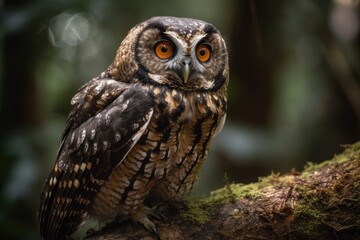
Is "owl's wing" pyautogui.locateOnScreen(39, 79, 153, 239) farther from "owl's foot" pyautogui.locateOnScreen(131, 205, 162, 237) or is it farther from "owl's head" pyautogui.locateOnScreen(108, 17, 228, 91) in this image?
"owl's foot" pyautogui.locateOnScreen(131, 205, 162, 237)

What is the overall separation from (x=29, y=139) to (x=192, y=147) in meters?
1.68

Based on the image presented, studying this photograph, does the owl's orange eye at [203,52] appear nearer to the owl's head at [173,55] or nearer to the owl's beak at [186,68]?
the owl's head at [173,55]

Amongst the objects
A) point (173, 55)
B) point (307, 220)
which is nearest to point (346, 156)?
point (307, 220)

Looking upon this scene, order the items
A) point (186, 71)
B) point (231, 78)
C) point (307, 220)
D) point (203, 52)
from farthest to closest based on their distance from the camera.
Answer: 1. point (231, 78)
2. point (203, 52)
3. point (186, 71)
4. point (307, 220)

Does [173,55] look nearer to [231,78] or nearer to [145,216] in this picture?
[145,216]

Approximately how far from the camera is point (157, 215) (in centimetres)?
238

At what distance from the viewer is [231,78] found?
379 centimetres

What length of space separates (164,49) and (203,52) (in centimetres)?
21

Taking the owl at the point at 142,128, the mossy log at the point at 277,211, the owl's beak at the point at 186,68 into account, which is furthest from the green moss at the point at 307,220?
the owl's beak at the point at 186,68

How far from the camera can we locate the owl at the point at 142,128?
224 cm

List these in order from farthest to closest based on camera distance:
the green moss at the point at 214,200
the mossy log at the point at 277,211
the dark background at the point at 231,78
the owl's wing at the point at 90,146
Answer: the dark background at the point at 231,78 < the green moss at the point at 214,200 < the owl's wing at the point at 90,146 < the mossy log at the point at 277,211

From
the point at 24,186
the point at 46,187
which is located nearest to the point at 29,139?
the point at 24,186

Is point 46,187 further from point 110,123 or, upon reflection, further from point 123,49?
point 123,49

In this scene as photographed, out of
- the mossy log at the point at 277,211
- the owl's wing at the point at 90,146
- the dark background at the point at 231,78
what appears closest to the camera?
the mossy log at the point at 277,211
